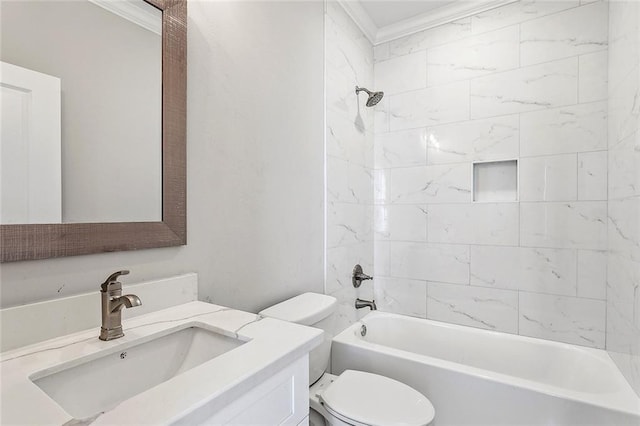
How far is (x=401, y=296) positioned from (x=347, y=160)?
1178 mm

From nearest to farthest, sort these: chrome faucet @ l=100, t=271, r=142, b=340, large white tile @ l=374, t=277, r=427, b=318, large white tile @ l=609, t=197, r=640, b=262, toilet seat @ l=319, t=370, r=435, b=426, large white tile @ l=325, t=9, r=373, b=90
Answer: chrome faucet @ l=100, t=271, r=142, b=340
toilet seat @ l=319, t=370, r=435, b=426
large white tile @ l=609, t=197, r=640, b=262
large white tile @ l=325, t=9, r=373, b=90
large white tile @ l=374, t=277, r=427, b=318

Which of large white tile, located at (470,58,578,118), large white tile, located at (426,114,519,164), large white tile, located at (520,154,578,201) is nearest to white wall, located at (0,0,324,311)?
large white tile, located at (426,114,519,164)

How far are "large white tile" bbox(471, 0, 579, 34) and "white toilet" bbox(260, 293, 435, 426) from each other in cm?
219

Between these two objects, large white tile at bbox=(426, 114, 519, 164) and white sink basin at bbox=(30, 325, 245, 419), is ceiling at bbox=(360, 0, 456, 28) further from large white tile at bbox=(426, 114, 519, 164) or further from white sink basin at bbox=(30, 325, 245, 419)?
white sink basin at bbox=(30, 325, 245, 419)

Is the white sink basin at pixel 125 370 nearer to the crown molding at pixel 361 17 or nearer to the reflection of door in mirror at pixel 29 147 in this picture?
the reflection of door in mirror at pixel 29 147

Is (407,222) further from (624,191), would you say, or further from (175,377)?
(175,377)

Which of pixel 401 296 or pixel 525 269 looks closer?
pixel 525 269

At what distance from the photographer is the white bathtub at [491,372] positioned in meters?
1.36

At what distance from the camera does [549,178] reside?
2.02 m

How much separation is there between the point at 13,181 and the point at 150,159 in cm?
36

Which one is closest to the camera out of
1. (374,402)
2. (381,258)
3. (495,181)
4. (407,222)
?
(374,402)

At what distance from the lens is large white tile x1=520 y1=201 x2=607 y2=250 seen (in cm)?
189

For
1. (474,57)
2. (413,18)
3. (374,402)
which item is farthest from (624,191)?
(413,18)

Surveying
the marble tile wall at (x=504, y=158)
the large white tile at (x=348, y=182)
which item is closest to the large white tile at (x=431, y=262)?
the marble tile wall at (x=504, y=158)
